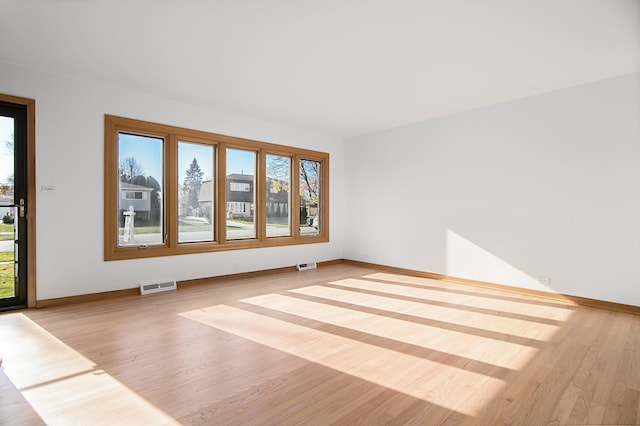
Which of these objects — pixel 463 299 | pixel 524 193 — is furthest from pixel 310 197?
pixel 524 193

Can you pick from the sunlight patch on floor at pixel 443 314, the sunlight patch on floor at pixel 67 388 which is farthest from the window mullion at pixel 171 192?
the sunlight patch on floor at pixel 67 388

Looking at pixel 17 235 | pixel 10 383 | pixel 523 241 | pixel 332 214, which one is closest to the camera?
pixel 10 383

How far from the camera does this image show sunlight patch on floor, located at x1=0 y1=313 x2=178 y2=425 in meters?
1.91

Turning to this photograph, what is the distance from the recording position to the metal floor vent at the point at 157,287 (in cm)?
467

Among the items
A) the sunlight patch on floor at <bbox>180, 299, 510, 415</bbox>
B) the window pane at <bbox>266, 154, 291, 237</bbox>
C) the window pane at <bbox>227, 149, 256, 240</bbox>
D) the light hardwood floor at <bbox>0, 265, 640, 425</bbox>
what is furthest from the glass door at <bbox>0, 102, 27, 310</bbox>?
the window pane at <bbox>266, 154, 291, 237</bbox>

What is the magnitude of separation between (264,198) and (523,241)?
13.8ft

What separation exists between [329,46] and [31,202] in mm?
3809

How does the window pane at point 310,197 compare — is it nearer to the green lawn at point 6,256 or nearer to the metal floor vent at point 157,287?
the metal floor vent at point 157,287

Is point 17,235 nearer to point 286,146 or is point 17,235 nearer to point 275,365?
point 275,365

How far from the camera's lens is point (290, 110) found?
5.44m

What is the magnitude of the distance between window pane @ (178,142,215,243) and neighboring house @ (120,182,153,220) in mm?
478

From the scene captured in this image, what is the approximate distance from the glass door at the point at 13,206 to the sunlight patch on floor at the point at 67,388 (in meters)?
1.16

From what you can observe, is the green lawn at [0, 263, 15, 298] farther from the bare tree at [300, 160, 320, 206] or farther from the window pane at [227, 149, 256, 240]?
the bare tree at [300, 160, 320, 206]

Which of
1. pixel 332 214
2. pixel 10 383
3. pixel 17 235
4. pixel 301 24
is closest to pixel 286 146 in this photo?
pixel 332 214
